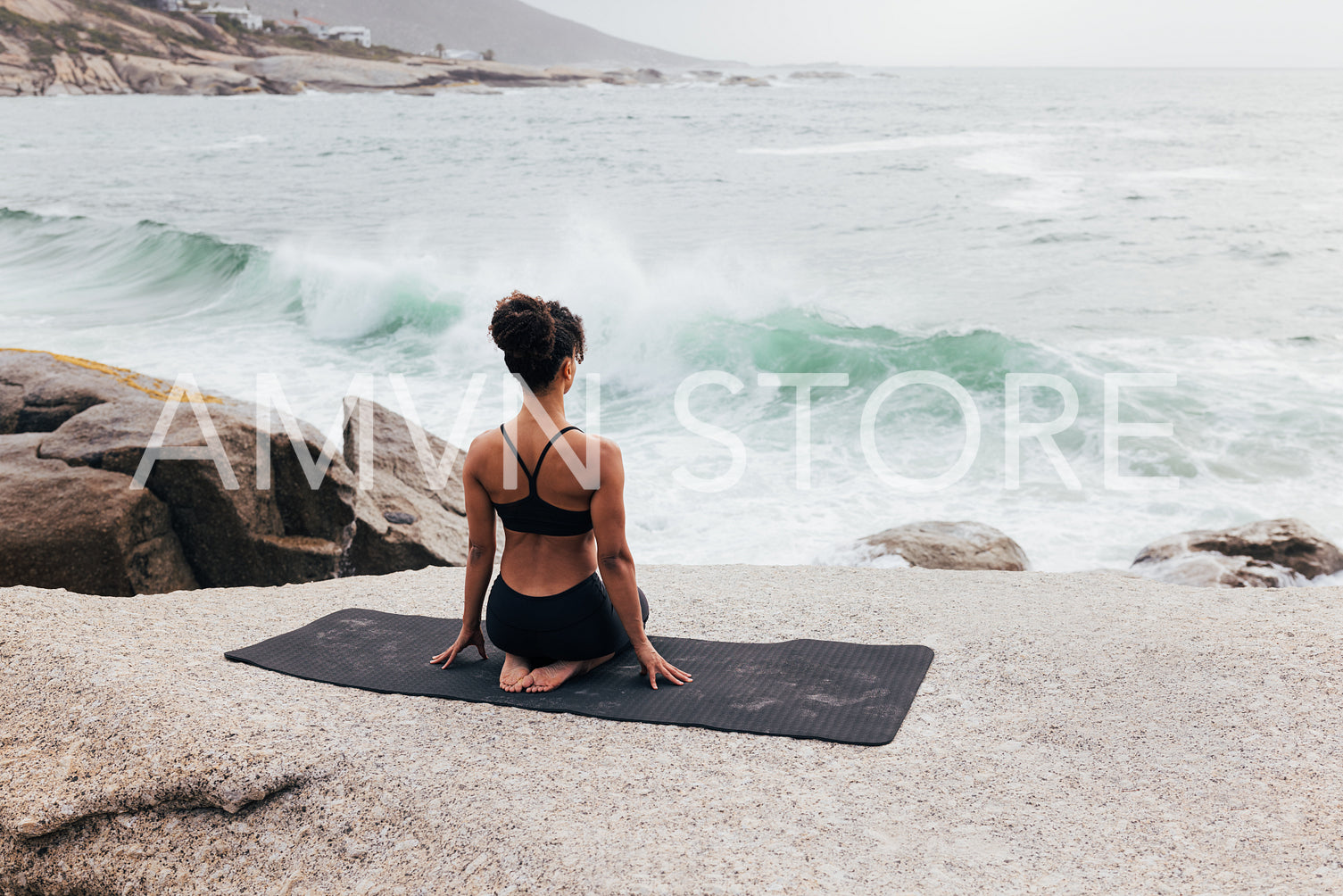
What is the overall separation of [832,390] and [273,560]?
308 inches

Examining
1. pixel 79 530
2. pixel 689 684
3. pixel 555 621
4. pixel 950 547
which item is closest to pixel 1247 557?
pixel 950 547

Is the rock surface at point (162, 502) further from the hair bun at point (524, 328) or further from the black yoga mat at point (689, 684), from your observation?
the hair bun at point (524, 328)

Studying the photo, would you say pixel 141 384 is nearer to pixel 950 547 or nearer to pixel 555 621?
pixel 555 621

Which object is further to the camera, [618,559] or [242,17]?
[242,17]

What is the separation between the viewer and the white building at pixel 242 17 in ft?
312

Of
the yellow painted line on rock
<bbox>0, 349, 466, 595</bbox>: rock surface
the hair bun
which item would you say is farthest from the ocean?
the hair bun

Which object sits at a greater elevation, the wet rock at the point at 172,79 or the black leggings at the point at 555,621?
the wet rock at the point at 172,79

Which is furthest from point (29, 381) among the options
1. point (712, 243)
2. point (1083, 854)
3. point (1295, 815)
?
point (712, 243)

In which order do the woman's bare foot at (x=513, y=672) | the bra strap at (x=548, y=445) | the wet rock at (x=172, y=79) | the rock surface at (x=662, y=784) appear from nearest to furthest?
the rock surface at (x=662, y=784) → the bra strap at (x=548, y=445) → the woman's bare foot at (x=513, y=672) → the wet rock at (x=172, y=79)

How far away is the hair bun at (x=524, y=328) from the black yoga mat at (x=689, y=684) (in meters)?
1.23

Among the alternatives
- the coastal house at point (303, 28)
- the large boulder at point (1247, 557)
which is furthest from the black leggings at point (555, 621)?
the coastal house at point (303, 28)

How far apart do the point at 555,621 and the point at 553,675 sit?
20 cm

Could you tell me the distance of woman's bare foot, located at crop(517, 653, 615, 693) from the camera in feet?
10.6

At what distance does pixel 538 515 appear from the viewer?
321 centimetres
